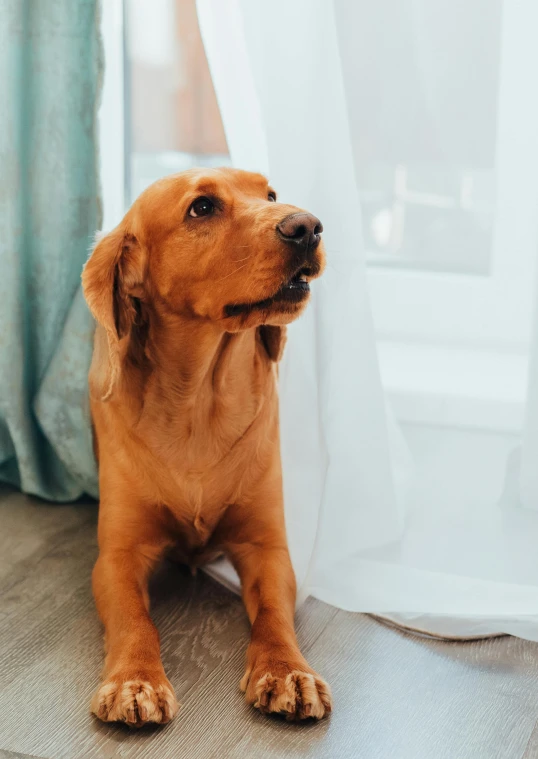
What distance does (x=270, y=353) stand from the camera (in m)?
1.79

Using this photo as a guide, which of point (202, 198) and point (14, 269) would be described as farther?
point (14, 269)

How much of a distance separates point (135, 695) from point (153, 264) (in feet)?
2.48

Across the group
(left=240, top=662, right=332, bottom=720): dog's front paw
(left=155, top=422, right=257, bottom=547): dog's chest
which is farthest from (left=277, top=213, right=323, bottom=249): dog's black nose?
(left=240, top=662, right=332, bottom=720): dog's front paw

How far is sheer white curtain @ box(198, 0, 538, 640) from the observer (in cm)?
169

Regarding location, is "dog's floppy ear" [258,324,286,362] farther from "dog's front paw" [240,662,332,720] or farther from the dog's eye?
"dog's front paw" [240,662,332,720]

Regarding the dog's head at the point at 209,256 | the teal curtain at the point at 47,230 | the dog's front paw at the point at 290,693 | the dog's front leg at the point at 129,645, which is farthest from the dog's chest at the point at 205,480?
the teal curtain at the point at 47,230

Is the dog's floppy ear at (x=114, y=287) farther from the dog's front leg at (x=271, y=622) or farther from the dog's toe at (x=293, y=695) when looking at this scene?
the dog's toe at (x=293, y=695)

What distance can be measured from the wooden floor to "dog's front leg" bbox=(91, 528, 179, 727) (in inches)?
1.3

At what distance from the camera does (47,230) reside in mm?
2205

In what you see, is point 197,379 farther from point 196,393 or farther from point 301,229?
point 301,229

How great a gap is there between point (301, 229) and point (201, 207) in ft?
0.81

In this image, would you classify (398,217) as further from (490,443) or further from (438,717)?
(438,717)

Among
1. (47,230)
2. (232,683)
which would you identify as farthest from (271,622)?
(47,230)

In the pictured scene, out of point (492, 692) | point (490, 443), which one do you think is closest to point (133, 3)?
point (490, 443)
